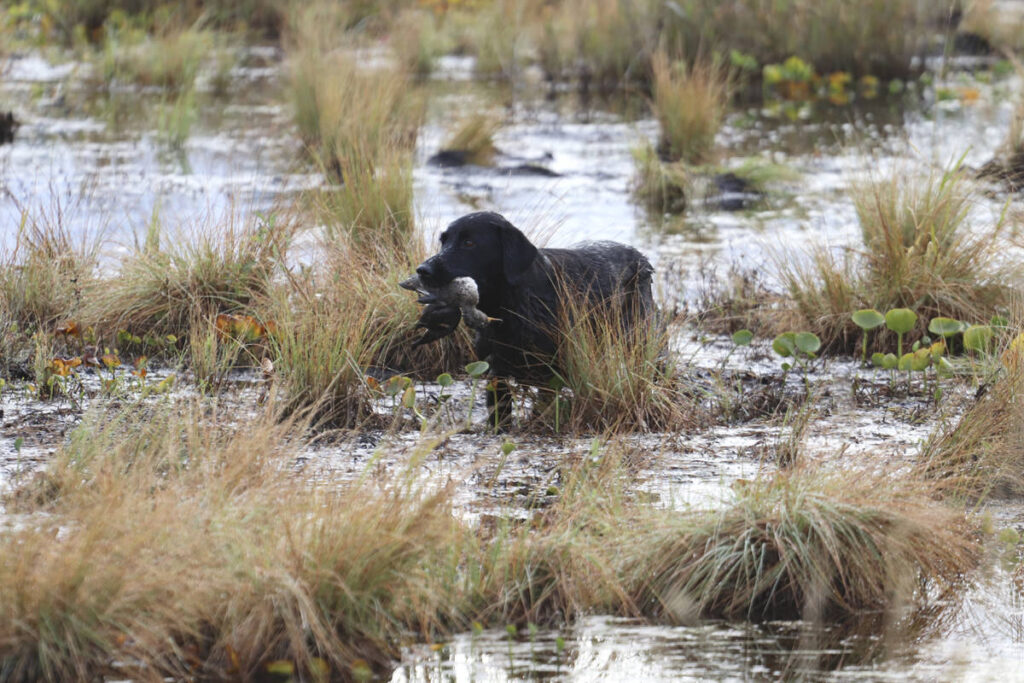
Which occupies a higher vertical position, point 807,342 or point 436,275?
point 436,275

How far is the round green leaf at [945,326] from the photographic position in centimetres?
584

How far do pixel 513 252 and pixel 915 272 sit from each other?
2.30 metres

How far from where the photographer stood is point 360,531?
3.24 metres

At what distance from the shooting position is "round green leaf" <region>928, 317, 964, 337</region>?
19.2 ft

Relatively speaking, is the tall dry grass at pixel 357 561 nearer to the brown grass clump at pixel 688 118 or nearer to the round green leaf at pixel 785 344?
the round green leaf at pixel 785 344

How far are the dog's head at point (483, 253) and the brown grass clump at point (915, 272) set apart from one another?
77.8 inches

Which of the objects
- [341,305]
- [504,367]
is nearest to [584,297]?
[504,367]

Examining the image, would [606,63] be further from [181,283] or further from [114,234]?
[181,283]

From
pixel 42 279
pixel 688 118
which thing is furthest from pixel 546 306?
pixel 688 118

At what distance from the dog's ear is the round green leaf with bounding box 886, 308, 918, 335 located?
1.79 m

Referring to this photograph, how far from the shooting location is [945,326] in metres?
5.89

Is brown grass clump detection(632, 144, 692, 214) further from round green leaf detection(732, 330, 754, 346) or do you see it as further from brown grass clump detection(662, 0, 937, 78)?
brown grass clump detection(662, 0, 937, 78)

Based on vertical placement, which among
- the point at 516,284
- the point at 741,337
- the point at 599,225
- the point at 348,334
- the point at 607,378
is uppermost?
the point at 516,284

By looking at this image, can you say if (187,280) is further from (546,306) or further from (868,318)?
(868,318)
